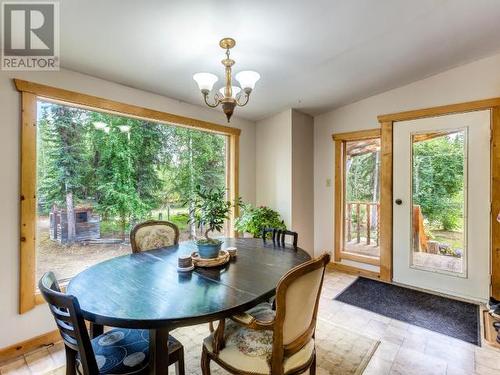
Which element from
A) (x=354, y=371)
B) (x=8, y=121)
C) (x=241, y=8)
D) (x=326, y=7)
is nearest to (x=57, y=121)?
(x=8, y=121)

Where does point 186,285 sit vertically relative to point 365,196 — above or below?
below

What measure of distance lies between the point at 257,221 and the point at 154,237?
1445 mm

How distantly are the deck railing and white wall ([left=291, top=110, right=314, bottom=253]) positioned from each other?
1.83ft

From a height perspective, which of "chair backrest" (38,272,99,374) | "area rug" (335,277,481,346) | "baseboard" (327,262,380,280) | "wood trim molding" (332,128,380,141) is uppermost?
"wood trim molding" (332,128,380,141)

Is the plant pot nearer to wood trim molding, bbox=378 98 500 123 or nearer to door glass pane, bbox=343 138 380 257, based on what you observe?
door glass pane, bbox=343 138 380 257

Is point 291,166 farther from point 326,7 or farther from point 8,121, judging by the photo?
point 8,121

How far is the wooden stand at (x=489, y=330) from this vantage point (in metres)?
2.12

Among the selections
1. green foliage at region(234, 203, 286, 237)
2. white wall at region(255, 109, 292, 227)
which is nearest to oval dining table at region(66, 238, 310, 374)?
green foliage at region(234, 203, 286, 237)

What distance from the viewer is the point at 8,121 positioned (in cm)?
198

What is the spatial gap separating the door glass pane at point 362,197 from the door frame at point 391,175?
0.26 meters

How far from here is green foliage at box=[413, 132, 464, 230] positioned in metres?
3.01

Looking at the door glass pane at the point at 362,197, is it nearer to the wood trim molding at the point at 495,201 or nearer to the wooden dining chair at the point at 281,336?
the wood trim molding at the point at 495,201

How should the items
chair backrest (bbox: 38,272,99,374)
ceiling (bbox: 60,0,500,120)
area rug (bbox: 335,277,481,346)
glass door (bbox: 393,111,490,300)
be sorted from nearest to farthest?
chair backrest (bbox: 38,272,99,374)
ceiling (bbox: 60,0,500,120)
area rug (bbox: 335,277,481,346)
glass door (bbox: 393,111,490,300)

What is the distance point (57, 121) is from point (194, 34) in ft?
4.71
